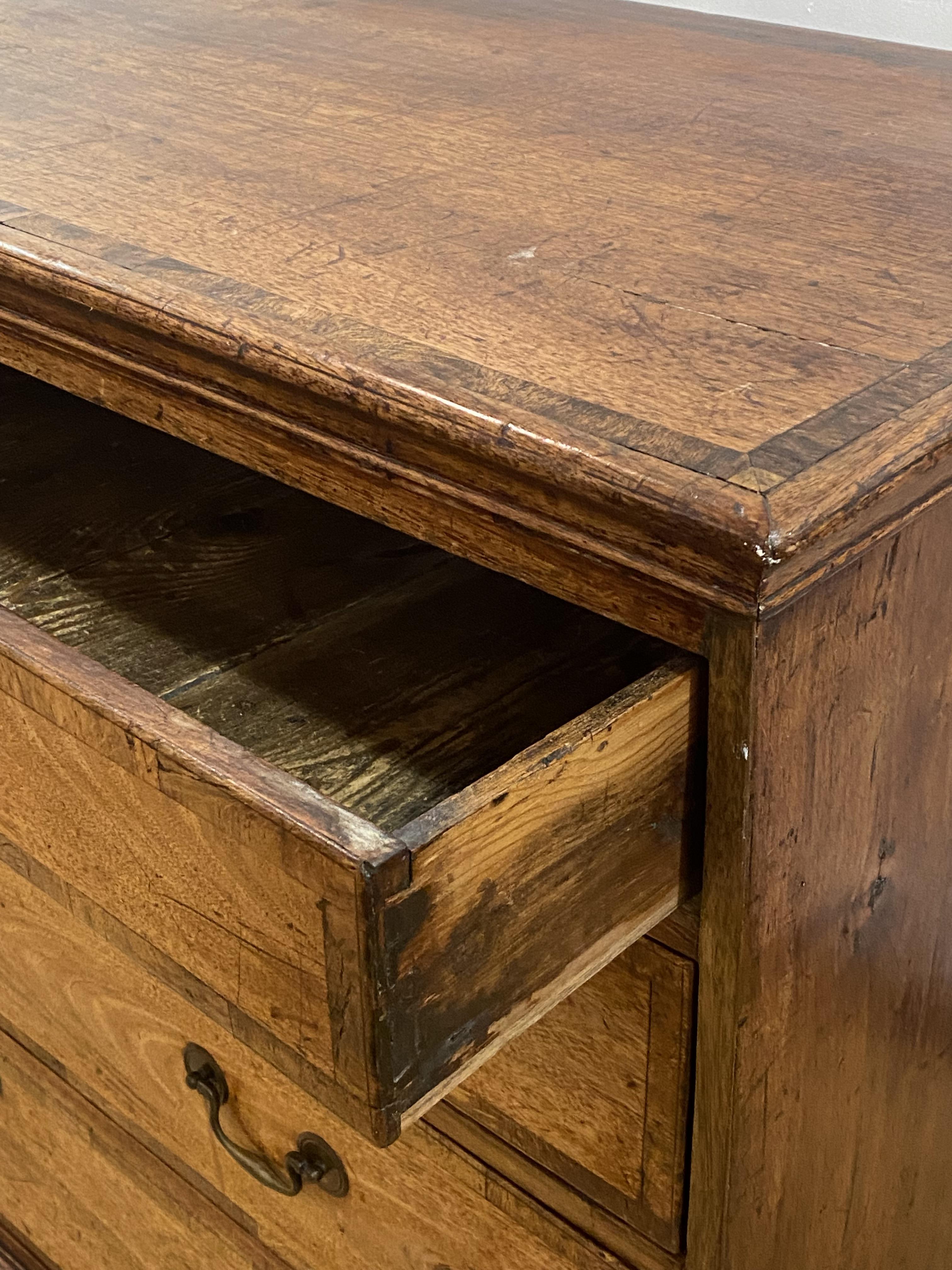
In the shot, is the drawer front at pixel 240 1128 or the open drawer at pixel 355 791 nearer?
the open drawer at pixel 355 791

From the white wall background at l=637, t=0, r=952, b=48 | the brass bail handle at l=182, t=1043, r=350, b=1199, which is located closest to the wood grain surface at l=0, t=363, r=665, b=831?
the brass bail handle at l=182, t=1043, r=350, b=1199

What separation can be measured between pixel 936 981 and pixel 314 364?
0.42 meters

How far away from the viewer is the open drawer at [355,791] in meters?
0.45

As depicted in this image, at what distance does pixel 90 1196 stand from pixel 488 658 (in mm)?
560

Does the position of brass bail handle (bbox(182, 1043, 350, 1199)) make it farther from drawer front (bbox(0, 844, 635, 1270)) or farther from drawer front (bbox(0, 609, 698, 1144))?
drawer front (bbox(0, 609, 698, 1144))

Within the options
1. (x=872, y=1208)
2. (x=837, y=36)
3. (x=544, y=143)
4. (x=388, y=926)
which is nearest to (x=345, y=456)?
(x=388, y=926)

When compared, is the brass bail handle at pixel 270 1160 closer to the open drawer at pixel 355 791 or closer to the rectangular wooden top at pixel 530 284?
the open drawer at pixel 355 791

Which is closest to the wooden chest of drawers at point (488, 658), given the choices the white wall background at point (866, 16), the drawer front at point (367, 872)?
the drawer front at point (367, 872)

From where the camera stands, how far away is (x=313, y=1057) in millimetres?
483

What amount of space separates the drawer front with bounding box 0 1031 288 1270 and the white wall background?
3.03 feet

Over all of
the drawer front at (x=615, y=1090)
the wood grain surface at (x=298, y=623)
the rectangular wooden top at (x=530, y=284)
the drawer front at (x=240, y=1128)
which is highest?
the rectangular wooden top at (x=530, y=284)

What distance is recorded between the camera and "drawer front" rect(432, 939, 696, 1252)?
0.58 m

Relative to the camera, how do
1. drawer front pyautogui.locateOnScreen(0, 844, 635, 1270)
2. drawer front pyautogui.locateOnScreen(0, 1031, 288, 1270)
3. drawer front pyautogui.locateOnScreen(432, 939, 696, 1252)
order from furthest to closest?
drawer front pyautogui.locateOnScreen(0, 1031, 288, 1270), drawer front pyautogui.locateOnScreen(0, 844, 635, 1270), drawer front pyautogui.locateOnScreen(432, 939, 696, 1252)

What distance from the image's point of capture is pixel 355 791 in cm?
60
